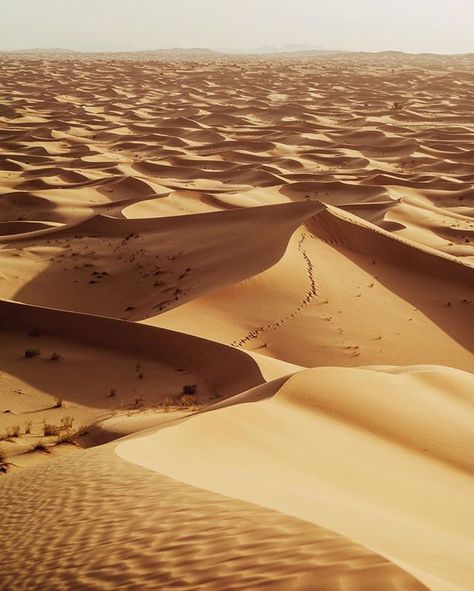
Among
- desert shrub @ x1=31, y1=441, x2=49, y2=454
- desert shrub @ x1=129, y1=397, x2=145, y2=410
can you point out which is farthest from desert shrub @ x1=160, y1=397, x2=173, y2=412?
desert shrub @ x1=31, y1=441, x2=49, y2=454

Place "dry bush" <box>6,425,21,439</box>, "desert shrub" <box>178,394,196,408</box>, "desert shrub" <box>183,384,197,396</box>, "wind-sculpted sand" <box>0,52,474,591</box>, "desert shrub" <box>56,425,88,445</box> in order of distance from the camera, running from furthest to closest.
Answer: "desert shrub" <box>183,384,197,396</box>, "desert shrub" <box>178,394,196,408</box>, "dry bush" <box>6,425,21,439</box>, "desert shrub" <box>56,425,88,445</box>, "wind-sculpted sand" <box>0,52,474,591</box>

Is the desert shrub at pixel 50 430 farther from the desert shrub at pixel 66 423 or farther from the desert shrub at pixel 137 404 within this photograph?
the desert shrub at pixel 137 404

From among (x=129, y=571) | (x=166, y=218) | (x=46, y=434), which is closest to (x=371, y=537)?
(x=129, y=571)

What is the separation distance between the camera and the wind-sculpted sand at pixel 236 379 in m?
2.97

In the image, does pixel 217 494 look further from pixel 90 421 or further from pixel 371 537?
pixel 90 421

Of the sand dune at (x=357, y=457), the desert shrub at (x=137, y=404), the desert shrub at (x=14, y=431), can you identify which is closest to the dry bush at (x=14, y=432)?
the desert shrub at (x=14, y=431)

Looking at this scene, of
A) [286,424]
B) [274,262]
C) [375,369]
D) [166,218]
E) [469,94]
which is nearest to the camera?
[286,424]

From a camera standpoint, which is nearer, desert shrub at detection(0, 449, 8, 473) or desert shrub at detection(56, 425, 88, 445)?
desert shrub at detection(0, 449, 8, 473)

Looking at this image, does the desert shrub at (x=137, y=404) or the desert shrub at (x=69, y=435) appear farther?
the desert shrub at (x=137, y=404)

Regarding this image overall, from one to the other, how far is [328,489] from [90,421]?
9.04ft

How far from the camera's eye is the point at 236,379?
7137mm

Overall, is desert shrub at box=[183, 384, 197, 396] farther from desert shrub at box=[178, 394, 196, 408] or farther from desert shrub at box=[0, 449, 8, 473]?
desert shrub at box=[0, 449, 8, 473]

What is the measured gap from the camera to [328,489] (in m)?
4.23

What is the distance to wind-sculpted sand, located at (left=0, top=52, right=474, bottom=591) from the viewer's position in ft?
9.76
